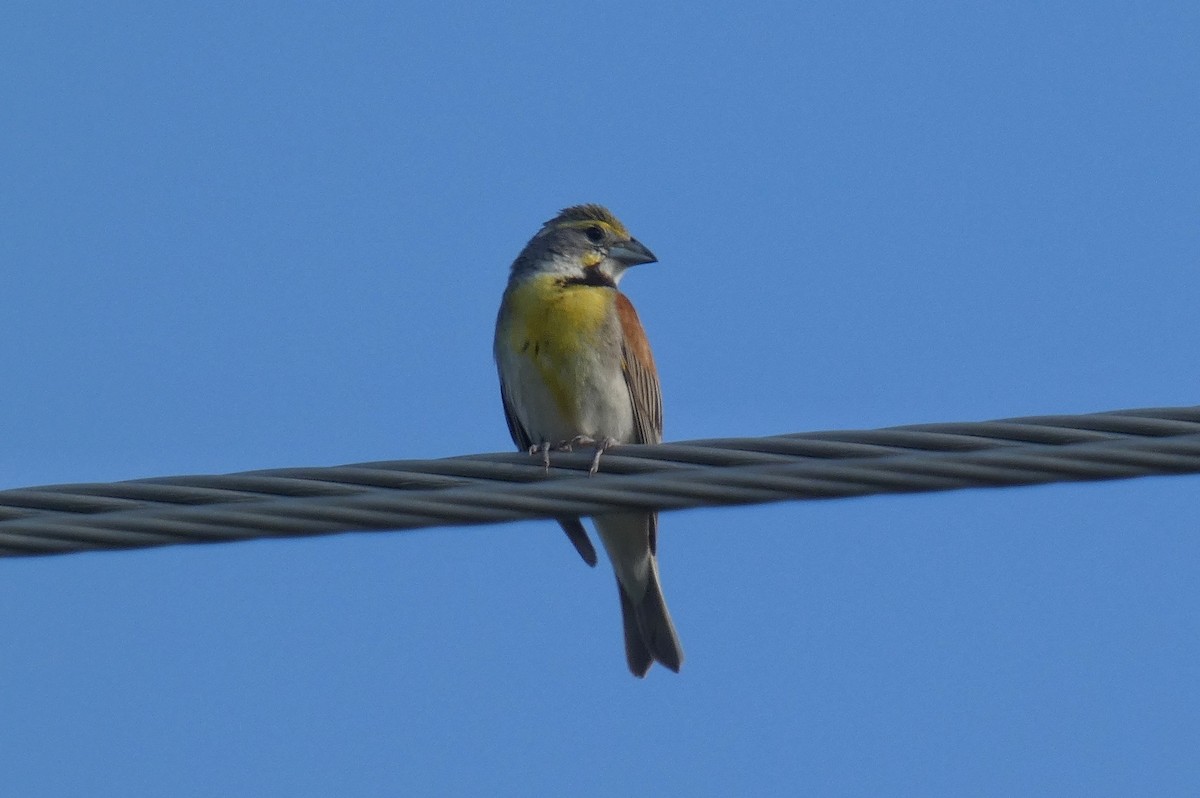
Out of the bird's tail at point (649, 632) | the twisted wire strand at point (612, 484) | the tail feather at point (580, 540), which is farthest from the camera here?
the bird's tail at point (649, 632)

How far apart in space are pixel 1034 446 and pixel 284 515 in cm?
192

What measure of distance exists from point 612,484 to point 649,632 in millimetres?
4055

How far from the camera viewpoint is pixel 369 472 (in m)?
4.53

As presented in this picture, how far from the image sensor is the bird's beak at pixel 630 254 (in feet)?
29.4

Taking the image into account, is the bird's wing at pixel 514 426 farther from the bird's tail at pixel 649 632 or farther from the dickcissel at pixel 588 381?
the bird's tail at pixel 649 632

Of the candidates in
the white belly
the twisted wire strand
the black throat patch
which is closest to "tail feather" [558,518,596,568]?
the white belly

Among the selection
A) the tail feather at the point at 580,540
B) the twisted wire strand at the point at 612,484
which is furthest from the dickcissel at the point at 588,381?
the twisted wire strand at the point at 612,484

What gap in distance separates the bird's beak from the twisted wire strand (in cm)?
445

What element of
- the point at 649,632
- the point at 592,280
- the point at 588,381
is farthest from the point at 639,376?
the point at 649,632

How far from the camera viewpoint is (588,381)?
7.87m

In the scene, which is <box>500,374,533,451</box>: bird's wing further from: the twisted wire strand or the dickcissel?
the twisted wire strand

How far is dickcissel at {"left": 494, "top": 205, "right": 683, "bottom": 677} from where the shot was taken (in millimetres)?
7891

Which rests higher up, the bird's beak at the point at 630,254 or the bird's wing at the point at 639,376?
the bird's beak at the point at 630,254

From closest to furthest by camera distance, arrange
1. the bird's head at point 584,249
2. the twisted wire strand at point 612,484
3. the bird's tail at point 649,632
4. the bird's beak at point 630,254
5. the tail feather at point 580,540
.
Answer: the twisted wire strand at point 612,484
the tail feather at point 580,540
the bird's tail at point 649,632
the bird's head at point 584,249
the bird's beak at point 630,254
